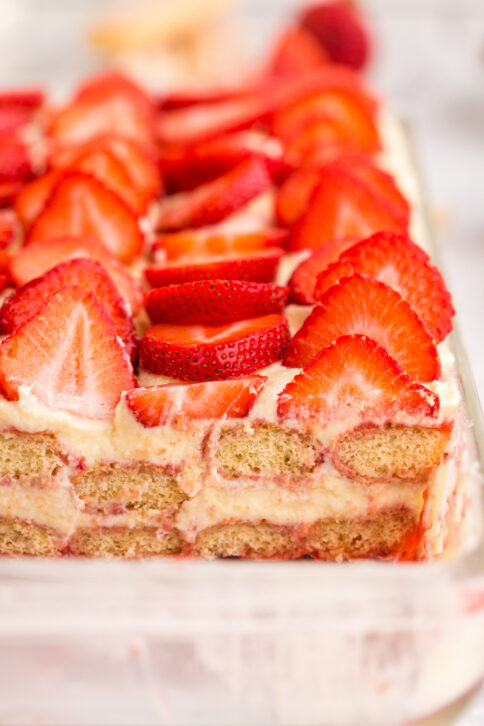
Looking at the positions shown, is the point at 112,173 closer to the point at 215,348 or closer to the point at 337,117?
the point at 337,117

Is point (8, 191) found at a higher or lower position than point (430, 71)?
lower

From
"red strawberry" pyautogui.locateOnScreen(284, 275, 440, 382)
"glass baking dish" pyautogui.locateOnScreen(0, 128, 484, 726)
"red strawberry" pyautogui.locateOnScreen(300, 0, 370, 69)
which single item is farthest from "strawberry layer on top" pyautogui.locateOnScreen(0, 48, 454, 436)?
"red strawberry" pyautogui.locateOnScreen(300, 0, 370, 69)

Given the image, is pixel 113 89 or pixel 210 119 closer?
pixel 210 119

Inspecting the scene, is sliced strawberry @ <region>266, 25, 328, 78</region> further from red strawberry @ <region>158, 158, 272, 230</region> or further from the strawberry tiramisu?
the strawberry tiramisu

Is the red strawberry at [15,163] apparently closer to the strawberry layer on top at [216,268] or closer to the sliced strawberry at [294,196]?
the strawberry layer on top at [216,268]

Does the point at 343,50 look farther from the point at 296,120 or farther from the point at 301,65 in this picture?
the point at 296,120

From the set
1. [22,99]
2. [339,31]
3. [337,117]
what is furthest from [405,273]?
[339,31]

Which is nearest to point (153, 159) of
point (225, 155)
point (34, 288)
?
point (225, 155)
